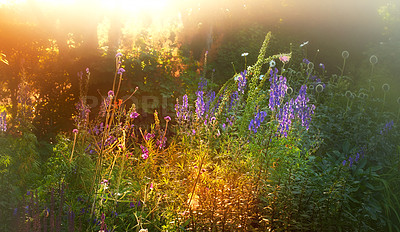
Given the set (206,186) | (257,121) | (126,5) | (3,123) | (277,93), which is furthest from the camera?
(126,5)

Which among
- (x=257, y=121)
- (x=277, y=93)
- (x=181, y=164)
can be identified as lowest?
(x=181, y=164)

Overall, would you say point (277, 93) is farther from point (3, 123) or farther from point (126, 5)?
point (126, 5)

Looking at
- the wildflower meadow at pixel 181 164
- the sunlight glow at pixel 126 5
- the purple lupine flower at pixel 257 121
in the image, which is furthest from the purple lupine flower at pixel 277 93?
the sunlight glow at pixel 126 5

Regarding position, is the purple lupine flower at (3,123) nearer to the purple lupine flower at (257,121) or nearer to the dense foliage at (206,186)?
the dense foliage at (206,186)

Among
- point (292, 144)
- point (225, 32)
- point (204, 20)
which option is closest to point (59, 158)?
point (292, 144)

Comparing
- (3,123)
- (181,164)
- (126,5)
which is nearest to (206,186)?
(181,164)

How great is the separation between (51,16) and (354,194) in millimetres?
5285

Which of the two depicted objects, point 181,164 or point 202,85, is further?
point 202,85

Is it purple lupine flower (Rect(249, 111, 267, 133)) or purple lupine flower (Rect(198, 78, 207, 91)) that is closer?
purple lupine flower (Rect(249, 111, 267, 133))

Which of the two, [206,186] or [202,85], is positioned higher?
[202,85]

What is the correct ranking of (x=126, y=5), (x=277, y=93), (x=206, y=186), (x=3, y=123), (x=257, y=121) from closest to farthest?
(x=206, y=186), (x=257, y=121), (x=3, y=123), (x=277, y=93), (x=126, y=5)

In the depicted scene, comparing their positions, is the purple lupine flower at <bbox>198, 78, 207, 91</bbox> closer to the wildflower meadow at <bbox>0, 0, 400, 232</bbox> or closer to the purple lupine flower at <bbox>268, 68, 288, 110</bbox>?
the wildflower meadow at <bbox>0, 0, 400, 232</bbox>

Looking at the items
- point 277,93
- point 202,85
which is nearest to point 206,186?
point 277,93

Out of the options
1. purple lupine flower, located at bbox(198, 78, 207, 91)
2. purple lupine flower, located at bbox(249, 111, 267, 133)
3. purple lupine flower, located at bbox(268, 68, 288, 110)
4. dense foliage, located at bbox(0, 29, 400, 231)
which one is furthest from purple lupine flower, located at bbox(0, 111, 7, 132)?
purple lupine flower, located at bbox(268, 68, 288, 110)
